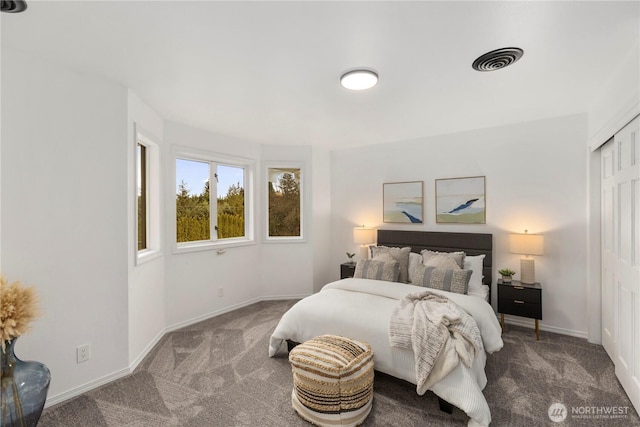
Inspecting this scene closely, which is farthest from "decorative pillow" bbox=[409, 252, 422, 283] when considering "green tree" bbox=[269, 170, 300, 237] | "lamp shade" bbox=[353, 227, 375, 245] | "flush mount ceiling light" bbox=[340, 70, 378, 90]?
"flush mount ceiling light" bbox=[340, 70, 378, 90]

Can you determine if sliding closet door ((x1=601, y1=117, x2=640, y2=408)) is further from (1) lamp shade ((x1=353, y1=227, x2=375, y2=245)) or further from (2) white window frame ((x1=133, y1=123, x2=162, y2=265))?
(2) white window frame ((x1=133, y1=123, x2=162, y2=265))

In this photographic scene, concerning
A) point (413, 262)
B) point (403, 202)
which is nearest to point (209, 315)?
point (413, 262)

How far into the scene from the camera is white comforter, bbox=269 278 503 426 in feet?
6.39

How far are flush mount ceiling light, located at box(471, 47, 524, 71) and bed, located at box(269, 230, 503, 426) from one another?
197 cm

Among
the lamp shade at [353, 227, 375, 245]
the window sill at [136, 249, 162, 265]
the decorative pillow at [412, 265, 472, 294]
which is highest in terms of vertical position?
the lamp shade at [353, 227, 375, 245]

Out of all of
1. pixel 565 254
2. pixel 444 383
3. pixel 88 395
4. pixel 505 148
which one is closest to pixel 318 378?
pixel 444 383

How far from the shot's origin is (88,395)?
2.28 metres

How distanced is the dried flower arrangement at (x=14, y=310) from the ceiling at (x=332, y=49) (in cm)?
156

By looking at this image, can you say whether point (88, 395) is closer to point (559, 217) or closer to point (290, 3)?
point (290, 3)

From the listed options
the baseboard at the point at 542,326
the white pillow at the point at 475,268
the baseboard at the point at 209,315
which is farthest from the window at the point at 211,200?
the baseboard at the point at 542,326

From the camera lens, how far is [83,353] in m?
2.33

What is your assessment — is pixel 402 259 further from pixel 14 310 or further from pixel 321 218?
pixel 14 310

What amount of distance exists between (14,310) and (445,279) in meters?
3.41

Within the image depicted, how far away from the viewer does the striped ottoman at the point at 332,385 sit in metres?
1.93
